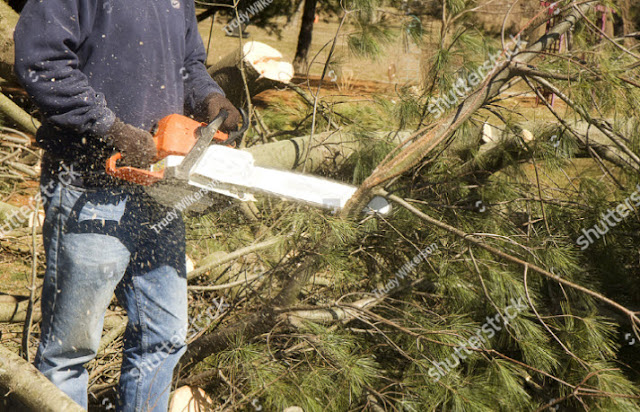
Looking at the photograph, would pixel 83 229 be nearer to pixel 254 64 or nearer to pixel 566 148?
pixel 254 64

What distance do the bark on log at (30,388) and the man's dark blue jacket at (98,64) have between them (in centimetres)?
55

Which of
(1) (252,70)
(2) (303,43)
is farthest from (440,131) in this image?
(2) (303,43)

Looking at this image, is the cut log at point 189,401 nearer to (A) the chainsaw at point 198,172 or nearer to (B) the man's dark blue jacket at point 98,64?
(A) the chainsaw at point 198,172

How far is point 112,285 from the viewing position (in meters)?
1.50

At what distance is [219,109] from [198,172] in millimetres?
295

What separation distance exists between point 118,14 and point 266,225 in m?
1.25

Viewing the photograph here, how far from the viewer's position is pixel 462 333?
2.02 meters

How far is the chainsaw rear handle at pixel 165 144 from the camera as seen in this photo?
1424 mm

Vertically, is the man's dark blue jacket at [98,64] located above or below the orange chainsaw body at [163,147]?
above

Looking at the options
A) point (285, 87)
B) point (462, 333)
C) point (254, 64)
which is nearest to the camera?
point (462, 333)

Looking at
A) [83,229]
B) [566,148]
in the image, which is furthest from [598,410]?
[83,229]

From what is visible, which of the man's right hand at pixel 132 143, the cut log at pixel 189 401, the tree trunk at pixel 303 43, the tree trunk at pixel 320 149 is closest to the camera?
the man's right hand at pixel 132 143

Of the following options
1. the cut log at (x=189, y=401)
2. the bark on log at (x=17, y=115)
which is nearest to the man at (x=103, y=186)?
the cut log at (x=189, y=401)

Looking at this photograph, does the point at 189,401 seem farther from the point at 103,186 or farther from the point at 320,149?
the point at 320,149
